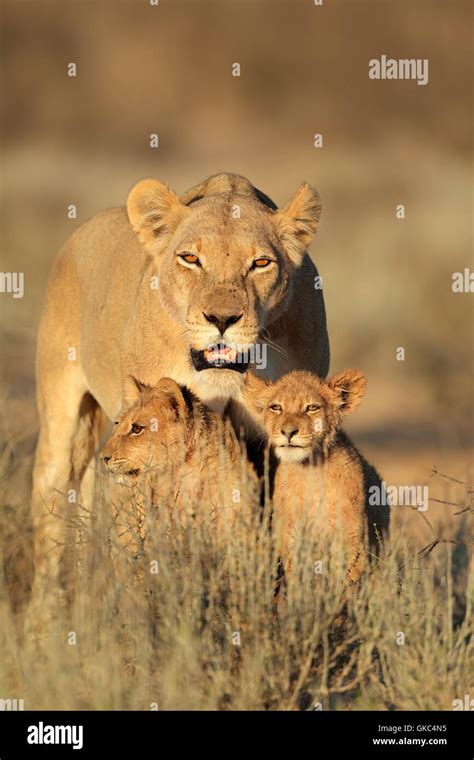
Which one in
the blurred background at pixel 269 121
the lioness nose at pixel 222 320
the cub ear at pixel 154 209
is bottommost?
the lioness nose at pixel 222 320

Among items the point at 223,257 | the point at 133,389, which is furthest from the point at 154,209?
the point at 133,389

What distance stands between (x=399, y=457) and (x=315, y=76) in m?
11.7

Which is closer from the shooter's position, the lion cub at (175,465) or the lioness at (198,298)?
the lion cub at (175,465)

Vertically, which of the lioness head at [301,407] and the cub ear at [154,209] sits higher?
the cub ear at [154,209]

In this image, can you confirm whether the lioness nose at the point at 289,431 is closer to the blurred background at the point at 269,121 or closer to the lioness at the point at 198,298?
the lioness at the point at 198,298

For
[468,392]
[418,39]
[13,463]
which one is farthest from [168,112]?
[13,463]

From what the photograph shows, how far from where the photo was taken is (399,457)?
13820 millimetres

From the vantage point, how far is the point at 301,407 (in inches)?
249

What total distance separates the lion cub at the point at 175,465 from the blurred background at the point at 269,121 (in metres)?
14.5

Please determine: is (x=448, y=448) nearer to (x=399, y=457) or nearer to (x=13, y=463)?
(x=399, y=457)

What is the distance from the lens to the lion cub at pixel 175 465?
614 centimetres

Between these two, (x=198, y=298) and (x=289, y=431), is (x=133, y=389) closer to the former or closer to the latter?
(x=198, y=298)

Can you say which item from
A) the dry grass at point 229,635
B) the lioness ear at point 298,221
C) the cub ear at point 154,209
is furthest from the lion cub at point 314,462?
the cub ear at point 154,209

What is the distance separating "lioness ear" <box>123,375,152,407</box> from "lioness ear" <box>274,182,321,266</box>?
1.02 m
